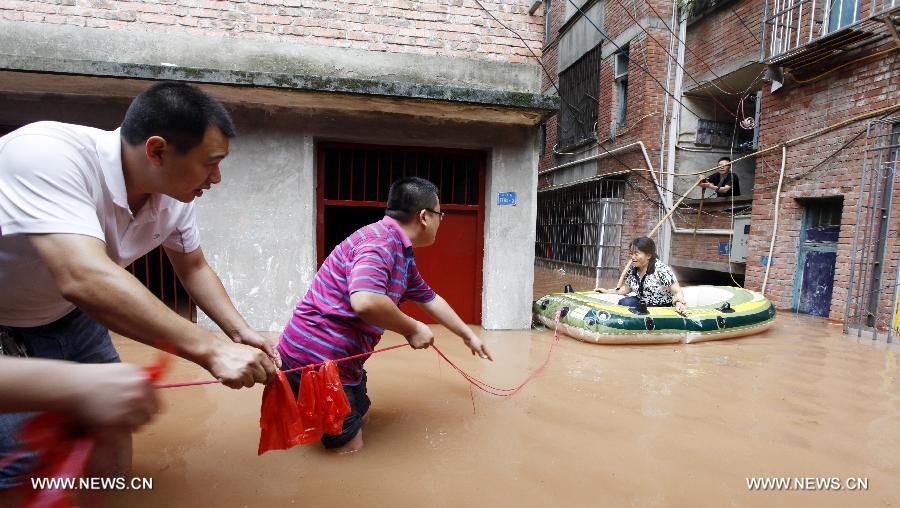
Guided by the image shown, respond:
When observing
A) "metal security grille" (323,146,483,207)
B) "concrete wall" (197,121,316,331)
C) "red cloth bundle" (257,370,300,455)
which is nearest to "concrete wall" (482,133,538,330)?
"metal security grille" (323,146,483,207)

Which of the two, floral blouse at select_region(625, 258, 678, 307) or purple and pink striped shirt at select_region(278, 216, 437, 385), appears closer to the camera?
purple and pink striped shirt at select_region(278, 216, 437, 385)

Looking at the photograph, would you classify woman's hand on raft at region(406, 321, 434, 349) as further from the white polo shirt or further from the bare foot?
the white polo shirt

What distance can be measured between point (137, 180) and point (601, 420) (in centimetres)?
302

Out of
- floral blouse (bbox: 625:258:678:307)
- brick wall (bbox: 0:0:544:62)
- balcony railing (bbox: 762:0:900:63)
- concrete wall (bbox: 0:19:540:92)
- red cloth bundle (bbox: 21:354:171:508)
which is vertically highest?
balcony railing (bbox: 762:0:900:63)

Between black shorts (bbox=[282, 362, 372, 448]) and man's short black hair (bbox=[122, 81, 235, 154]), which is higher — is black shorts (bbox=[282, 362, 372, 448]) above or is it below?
below

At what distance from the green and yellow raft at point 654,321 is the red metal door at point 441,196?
118cm

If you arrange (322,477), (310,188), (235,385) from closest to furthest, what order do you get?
(235,385), (322,477), (310,188)

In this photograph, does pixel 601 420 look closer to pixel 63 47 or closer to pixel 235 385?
pixel 235 385

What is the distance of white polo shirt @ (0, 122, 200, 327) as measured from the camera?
1.38 meters

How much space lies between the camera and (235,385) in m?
1.58

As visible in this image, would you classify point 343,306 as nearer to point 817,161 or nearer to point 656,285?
point 656,285

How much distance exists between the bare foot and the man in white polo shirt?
123 cm

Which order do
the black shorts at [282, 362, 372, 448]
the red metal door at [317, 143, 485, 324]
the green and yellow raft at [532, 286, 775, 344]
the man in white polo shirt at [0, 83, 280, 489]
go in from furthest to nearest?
the red metal door at [317, 143, 485, 324]
the green and yellow raft at [532, 286, 775, 344]
the black shorts at [282, 362, 372, 448]
the man in white polo shirt at [0, 83, 280, 489]

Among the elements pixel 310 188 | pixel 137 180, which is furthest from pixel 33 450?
pixel 310 188
